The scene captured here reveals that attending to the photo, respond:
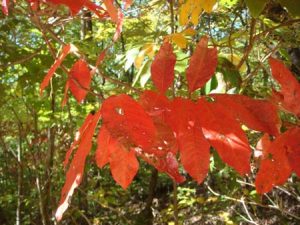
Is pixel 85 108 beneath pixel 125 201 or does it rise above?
above

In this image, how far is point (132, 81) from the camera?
4.15m

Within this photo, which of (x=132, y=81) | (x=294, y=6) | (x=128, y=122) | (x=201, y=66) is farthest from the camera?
(x=132, y=81)

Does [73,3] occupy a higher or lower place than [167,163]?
higher

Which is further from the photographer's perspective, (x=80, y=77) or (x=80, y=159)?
(x=80, y=77)

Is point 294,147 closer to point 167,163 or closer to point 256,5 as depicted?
point 167,163

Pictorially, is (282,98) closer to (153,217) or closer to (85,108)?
(85,108)

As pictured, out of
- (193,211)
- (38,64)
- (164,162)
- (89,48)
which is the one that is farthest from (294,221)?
(164,162)

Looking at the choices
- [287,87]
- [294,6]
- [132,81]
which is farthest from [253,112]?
[132,81]

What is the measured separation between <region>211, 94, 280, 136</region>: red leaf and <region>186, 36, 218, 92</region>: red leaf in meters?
0.06

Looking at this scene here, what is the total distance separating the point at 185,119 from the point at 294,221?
160 inches

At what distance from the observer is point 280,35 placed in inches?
61.1

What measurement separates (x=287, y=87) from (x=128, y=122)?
27cm

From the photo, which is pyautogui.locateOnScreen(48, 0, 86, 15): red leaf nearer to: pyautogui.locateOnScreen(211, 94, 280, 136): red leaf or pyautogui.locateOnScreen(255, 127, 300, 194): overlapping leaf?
pyautogui.locateOnScreen(211, 94, 280, 136): red leaf

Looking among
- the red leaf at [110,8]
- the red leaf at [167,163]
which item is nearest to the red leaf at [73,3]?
the red leaf at [110,8]
